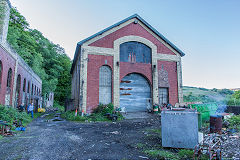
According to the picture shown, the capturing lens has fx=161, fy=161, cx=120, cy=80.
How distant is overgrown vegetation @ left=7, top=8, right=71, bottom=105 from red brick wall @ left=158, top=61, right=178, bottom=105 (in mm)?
22436

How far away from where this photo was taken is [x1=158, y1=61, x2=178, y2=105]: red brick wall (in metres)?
16.8

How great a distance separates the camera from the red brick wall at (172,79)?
1681 cm

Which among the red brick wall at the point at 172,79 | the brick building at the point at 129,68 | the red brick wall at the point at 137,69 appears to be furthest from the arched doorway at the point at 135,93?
the red brick wall at the point at 172,79

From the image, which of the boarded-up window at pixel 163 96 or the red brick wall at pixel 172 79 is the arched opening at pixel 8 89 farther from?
the red brick wall at pixel 172 79

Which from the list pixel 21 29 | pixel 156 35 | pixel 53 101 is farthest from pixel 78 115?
pixel 53 101

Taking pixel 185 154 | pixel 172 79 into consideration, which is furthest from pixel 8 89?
pixel 172 79

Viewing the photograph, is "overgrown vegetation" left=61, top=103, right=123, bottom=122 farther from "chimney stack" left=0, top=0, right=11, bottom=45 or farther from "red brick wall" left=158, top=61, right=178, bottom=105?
"chimney stack" left=0, top=0, right=11, bottom=45

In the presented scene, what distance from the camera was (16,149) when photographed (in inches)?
192

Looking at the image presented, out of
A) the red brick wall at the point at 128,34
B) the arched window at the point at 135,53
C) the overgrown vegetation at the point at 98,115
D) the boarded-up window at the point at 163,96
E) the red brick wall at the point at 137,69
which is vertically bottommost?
the overgrown vegetation at the point at 98,115

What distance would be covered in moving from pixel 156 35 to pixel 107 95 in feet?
27.4

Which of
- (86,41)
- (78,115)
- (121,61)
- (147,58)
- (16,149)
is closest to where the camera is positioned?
(16,149)

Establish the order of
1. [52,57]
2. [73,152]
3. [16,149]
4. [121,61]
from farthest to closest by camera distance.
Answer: [52,57] < [121,61] < [16,149] < [73,152]

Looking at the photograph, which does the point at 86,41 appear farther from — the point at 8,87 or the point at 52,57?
the point at 52,57

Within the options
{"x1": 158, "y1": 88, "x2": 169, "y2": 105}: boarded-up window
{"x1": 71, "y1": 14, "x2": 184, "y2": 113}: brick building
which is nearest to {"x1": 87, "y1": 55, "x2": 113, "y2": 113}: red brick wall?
{"x1": 71, "y1": 14, "x2": 184, "y2": 113}: brick building
